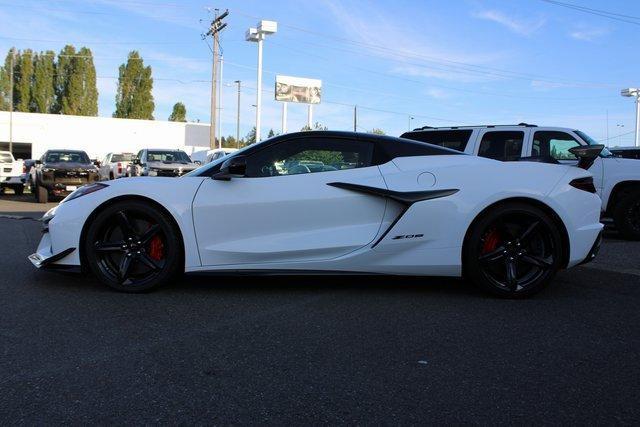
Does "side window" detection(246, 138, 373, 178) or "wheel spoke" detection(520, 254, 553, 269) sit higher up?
"side window" detection(246, 138, 373, 178)

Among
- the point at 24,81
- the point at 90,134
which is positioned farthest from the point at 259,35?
the point at 24,81

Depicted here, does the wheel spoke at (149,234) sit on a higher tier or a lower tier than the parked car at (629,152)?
lower

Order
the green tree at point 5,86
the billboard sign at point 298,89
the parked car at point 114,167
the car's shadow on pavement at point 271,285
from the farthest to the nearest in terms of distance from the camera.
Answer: the green tree at point 5,86
the billboard sign at point 298,89
the parked car at point 114,167
the car's shadow on pavement at point 271,285

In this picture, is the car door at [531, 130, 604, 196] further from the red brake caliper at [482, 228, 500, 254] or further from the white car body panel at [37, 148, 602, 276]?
the red brake caliper at [482, 228, 500, 254]

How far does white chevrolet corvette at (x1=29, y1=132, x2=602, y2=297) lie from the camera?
15.7 feet

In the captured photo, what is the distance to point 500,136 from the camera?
9.45 metres

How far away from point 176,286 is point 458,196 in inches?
104

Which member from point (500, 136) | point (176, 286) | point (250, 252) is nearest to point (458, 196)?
point (250, 252)

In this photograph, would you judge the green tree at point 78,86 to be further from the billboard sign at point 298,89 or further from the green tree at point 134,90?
the billboard sign at point 298,89

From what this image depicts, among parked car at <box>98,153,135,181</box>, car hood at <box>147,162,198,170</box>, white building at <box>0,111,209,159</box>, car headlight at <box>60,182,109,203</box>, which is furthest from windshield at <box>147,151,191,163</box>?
white building at <box>0,111,209,159</box>

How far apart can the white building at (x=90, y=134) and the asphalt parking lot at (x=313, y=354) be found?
1985 inches

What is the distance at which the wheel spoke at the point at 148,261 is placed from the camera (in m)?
4.82

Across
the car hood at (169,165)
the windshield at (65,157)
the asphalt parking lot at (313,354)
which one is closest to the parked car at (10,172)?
the windshield at (65,157)

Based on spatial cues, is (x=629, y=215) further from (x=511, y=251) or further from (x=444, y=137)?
(x=511, y=251)
